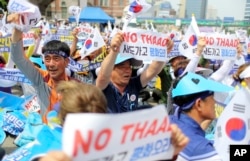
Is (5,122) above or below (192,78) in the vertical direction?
below

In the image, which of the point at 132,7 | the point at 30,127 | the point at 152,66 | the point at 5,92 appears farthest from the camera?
the point at 5,92

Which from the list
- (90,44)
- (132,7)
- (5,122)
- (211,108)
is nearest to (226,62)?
(132,7)

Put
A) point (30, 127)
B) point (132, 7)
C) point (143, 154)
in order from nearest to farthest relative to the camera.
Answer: point (143, 154), point (30, 127), point (132, 7)

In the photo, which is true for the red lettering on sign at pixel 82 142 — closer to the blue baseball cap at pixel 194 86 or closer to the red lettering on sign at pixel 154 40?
the blue baseball cap at pixel 194 86

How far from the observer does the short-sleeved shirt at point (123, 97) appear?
2.97m

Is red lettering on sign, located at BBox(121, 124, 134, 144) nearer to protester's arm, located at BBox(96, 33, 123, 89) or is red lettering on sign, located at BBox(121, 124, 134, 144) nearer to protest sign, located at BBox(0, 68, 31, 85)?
protester's arm, located at BBox(96, 33, 123, 89)

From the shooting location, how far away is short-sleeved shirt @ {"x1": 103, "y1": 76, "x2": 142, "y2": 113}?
2.97 metres

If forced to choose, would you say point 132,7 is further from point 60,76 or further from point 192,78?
point 192,78

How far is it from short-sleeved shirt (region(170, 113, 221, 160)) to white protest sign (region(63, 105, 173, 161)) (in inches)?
19.2

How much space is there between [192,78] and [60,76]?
1226mm

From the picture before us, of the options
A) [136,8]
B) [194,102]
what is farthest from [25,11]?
[136,8]

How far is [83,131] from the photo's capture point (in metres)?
1.22

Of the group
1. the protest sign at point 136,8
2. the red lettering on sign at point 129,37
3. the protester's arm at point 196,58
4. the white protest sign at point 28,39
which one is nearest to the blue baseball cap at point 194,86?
the red lettering on sign at point 129,37

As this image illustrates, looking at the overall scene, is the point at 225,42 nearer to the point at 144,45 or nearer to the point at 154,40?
the point at 154,40
